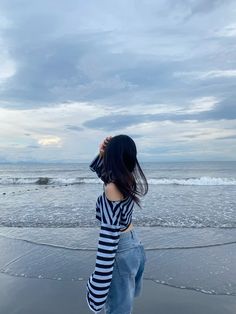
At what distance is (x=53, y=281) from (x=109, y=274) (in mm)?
3443

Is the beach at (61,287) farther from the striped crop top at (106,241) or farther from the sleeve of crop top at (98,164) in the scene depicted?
the sleeve of crop top at (98,164)

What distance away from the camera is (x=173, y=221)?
10273mm

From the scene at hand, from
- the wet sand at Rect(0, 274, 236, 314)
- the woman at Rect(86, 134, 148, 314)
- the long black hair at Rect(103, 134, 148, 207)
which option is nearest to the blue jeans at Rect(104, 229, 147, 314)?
the woman at Rect(86, 134, 148, 314)

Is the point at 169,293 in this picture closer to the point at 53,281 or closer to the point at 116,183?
the point at 53,281

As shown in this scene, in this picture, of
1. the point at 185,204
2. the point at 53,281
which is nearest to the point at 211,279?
the point at 53,281

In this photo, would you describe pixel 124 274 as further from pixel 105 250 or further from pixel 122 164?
pixel 122 164

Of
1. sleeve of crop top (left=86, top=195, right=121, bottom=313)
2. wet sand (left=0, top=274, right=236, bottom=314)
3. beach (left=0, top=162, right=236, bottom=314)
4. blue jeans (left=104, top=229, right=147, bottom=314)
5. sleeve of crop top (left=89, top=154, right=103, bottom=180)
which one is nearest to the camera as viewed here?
sleeve of crop top (left=86, top=195, right=121, bottom=313)

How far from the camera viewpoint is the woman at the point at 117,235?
91.7 inches

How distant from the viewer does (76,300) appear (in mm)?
4734

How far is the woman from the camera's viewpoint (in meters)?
2.33

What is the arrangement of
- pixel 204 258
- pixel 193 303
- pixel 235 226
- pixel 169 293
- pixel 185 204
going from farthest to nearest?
pixel 185 204, pixel 235 226, pixel 204 258, pixel 169 293, pixel 193 303

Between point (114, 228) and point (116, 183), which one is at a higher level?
point (116, 183)

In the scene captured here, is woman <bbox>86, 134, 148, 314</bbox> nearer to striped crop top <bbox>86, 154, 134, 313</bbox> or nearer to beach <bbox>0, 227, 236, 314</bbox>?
striped crop top <bbox>86, 154, 134, 313</bbox>

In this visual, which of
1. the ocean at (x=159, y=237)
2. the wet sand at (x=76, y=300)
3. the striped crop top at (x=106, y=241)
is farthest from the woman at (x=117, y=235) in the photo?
the ocean at (x=159, y=237)
